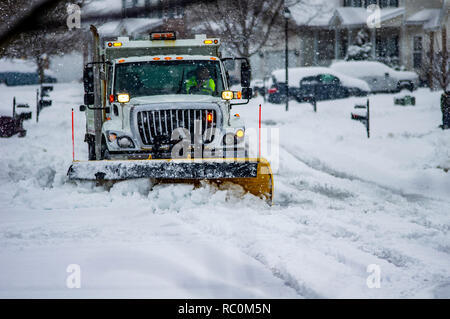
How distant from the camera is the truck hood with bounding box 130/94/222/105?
8.35 metres

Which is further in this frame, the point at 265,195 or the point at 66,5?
the point at 265,195

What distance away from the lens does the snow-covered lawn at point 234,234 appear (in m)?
4.38

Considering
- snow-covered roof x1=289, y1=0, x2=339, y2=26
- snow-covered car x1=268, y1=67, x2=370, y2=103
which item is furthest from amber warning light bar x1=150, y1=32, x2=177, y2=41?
snow-covered roof x1=289, y1=0, x2=339, y2=26

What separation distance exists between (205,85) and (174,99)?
3.22 ft

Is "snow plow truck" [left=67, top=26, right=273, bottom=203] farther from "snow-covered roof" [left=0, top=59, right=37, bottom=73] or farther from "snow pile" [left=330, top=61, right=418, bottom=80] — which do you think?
"snow-covered roof" [left=0, top=59, right=37, bottom=73]

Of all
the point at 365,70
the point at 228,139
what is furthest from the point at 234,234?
the point at 365,70

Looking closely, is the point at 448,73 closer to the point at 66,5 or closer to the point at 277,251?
the point at 277,251

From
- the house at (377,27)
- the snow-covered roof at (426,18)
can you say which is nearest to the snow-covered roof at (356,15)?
the house at (377,27)

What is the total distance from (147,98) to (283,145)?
6.57 m

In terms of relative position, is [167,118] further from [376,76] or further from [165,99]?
[376,76]

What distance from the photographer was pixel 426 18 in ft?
125

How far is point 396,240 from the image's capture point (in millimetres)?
5910

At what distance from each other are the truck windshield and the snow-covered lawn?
178cm

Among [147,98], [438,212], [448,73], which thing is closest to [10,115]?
[147,98]
